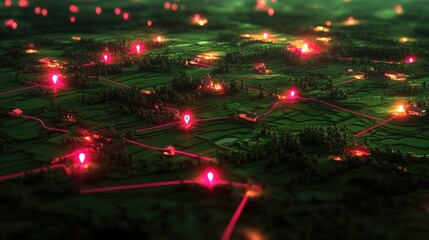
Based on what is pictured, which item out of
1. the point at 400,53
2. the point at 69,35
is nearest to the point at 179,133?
the point at 400,53

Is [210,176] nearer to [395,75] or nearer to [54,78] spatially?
[54,78]

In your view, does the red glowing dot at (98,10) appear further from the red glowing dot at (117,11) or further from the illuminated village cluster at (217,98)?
the illuminated village cluster at (217,98)

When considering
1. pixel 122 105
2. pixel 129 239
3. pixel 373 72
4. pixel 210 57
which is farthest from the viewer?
pixel 210 57

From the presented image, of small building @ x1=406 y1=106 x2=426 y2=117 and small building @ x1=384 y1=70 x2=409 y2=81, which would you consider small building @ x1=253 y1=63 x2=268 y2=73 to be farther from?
small building @ x1=406 y1=106 x2=426 y2=117

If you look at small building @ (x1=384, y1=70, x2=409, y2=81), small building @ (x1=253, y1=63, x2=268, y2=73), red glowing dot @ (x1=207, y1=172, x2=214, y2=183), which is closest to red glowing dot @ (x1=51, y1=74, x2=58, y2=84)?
small building @ (x1=253, y1=63, x2=268, y2=73)

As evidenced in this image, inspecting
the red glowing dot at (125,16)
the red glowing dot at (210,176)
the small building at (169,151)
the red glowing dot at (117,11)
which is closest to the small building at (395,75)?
the small building at (169,151)

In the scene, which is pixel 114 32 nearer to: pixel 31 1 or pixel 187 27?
pixel 187 27

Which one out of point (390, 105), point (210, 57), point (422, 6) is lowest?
point (390, 105)
